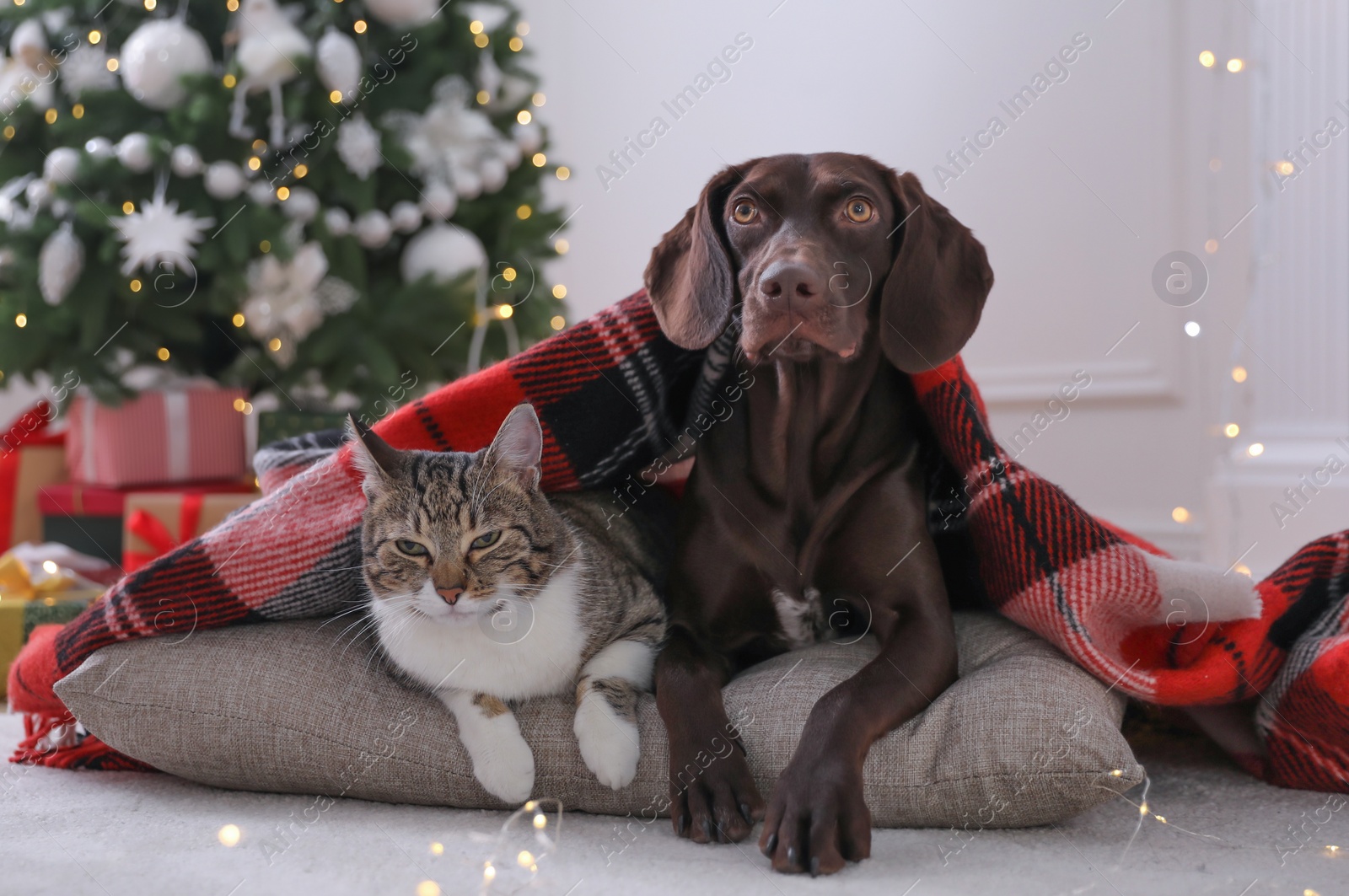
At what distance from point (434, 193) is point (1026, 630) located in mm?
1841

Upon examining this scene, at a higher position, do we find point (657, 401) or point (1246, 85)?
point (1246, 85)

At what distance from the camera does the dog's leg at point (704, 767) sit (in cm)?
104

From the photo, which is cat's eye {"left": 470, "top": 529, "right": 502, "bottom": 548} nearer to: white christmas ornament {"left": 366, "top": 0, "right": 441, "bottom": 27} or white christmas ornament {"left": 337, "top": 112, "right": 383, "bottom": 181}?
white christmas ornament {"left": 337, "top": 112, "right": 383, "bottom": 181}

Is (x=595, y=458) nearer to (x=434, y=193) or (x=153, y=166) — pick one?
(x=434, y=193)

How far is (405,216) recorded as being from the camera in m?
2.55

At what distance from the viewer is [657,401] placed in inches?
57.5

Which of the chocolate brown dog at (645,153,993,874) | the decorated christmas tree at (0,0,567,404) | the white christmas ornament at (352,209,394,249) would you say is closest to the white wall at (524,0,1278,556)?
the decorated christmas tree at (0,0,567,404)

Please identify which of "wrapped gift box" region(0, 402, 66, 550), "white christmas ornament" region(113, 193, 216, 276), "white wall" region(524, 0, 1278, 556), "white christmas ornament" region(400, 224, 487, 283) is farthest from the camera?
"white wall" region(524, 0, 1278, 556)

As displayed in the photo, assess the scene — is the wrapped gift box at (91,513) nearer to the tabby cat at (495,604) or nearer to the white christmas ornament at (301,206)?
the white christmas ornament at (301,206)

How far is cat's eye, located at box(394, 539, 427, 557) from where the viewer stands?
3.85ft

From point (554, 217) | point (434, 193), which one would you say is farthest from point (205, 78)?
point (554, 217)

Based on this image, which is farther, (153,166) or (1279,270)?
(1279,270)

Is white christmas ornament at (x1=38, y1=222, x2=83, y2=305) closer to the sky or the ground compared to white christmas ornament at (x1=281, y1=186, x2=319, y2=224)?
closer to the ground

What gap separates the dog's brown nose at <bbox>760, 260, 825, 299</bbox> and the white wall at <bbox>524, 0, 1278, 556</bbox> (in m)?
2.07
